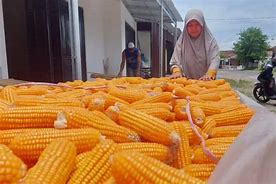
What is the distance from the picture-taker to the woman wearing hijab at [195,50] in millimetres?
3348

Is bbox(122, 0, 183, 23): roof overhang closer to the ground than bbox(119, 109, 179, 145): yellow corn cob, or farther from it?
farther from it

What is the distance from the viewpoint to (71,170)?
0.71m

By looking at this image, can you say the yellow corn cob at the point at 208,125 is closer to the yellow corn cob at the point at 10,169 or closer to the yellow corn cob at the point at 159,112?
the yellow corn cob at the point at 159,112

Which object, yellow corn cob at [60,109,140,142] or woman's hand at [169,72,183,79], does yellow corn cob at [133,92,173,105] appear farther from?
woman's hand at [169,72,183,79]

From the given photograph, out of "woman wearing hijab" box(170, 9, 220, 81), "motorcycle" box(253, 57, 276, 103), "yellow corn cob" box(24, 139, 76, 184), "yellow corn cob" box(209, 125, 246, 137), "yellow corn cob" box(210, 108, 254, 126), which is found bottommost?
"motorcycle" box(253, 57, 276, 103)

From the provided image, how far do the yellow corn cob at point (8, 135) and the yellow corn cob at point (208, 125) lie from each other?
626 millimetres

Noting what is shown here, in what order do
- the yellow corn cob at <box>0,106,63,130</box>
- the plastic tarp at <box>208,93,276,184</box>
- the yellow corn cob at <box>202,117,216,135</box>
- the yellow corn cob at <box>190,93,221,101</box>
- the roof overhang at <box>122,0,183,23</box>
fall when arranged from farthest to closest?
the roof overhang at <box>122,0,183,23</box>
the yellow corn cob at <box>190,93,221,101</box>
the yellow corn cob at <box>202,117,216,135</box>
the yellow corn cob at <box>0,106,63,130</box>
the plastic tarp at <box>208,93,276,184</box>

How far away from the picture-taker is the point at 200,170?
76 cm

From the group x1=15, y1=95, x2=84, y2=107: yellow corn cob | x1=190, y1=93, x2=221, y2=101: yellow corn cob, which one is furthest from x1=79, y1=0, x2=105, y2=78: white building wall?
x1=15, y1=95, x2=84, y2=107: yellow corn cob

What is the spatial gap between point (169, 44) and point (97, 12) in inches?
438

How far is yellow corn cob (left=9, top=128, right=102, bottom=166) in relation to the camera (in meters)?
0.76

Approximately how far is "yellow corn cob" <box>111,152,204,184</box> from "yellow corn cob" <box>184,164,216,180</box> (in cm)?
13

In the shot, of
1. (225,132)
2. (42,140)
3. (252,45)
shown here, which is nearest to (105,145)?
(42,140)

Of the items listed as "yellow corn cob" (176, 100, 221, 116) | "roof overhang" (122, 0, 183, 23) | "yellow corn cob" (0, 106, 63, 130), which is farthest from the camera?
"roof overhang" (122, 0, 183, 23)
